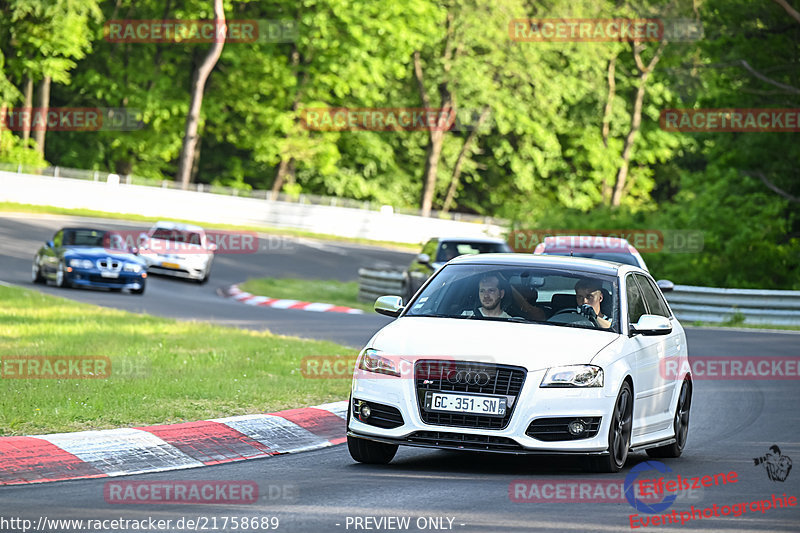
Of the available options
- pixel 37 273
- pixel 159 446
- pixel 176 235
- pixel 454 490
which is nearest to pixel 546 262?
pixel 454 490

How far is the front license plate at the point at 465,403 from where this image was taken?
8719mm

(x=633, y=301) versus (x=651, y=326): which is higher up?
(x=633, y=301)

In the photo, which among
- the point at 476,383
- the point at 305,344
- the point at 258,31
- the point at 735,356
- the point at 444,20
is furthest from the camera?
the point at 444,20

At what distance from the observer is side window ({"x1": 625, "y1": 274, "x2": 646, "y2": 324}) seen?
10.2 metres

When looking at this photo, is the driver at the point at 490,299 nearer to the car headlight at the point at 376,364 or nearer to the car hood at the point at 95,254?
the car headlight at the point at 376,364

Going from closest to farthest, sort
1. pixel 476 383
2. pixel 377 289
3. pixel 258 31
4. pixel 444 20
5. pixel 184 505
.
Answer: pixel 184 505 < pixel 476 383 < pixel 377 289 < pixel 258 31 < pixel 444 20

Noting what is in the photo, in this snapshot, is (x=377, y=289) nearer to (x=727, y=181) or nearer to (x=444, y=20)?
(x=727, y=181)

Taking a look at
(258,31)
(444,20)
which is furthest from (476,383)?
(444,20)

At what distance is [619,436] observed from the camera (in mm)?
9203

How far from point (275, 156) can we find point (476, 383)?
5540cm

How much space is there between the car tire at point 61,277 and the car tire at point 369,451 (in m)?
19.2

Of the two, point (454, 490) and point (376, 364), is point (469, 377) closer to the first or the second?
point (376, 364)

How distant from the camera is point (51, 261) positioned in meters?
27.9

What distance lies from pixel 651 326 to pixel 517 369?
1464mm
